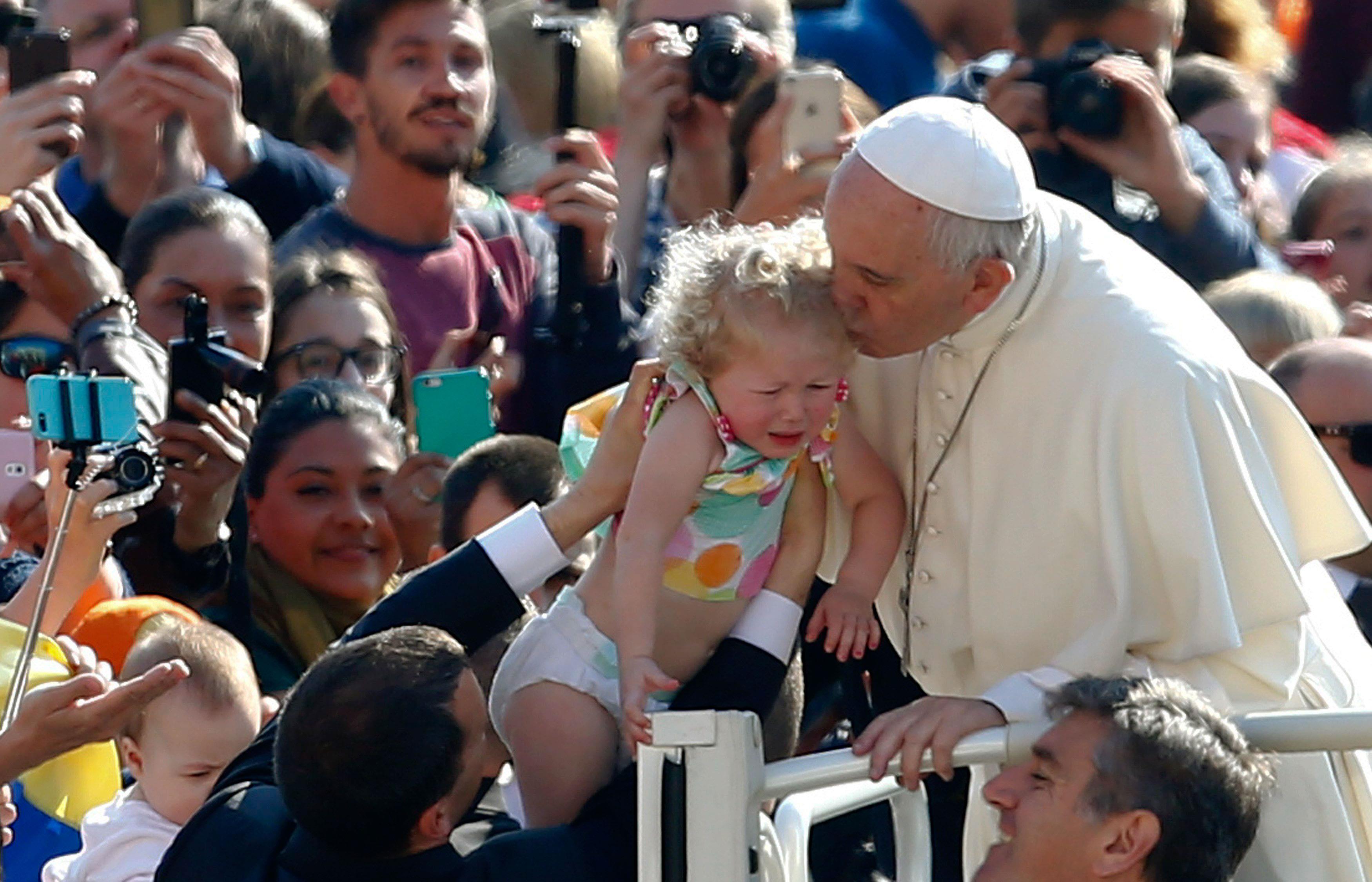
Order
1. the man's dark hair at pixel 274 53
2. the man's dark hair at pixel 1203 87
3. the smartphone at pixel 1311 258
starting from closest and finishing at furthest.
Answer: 1. the smartphone at pixel 1311 258
2. the man's dark hair at pixel 274 53
3. the man's dark hair at pixel 1203 87

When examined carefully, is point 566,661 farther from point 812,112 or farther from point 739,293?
point 812,112

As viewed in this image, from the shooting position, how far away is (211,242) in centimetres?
532

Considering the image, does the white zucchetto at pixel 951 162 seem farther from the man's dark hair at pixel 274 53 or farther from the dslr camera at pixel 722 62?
the man's dark hair at pixel 274 53

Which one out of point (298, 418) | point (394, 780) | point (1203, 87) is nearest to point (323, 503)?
point (298, 418)

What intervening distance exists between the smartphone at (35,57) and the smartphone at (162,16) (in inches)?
17.3

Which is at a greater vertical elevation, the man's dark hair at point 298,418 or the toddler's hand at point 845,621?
the toddler's hand at point 845,621

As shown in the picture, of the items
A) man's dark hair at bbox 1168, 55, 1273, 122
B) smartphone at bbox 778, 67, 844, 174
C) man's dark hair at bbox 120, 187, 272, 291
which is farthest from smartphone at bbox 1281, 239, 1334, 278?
man's dark hair at bbox 120, 187, 272, 291

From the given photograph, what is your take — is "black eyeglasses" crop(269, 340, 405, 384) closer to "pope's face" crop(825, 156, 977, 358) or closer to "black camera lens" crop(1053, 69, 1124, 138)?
"black camera lens" crop(1053, 69, 1124, 138)

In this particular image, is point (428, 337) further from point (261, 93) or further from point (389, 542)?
point (261, 93)

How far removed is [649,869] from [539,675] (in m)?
0.60

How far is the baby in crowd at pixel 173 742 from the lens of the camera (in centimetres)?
402

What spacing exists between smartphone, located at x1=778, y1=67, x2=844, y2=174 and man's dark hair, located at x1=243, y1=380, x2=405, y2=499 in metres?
1.04

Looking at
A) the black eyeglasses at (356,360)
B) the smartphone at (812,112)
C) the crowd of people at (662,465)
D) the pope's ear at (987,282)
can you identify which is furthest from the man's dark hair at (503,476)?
the pope's ear at (987,282)

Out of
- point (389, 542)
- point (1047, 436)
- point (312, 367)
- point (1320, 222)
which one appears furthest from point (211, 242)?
point (1320, 222)
